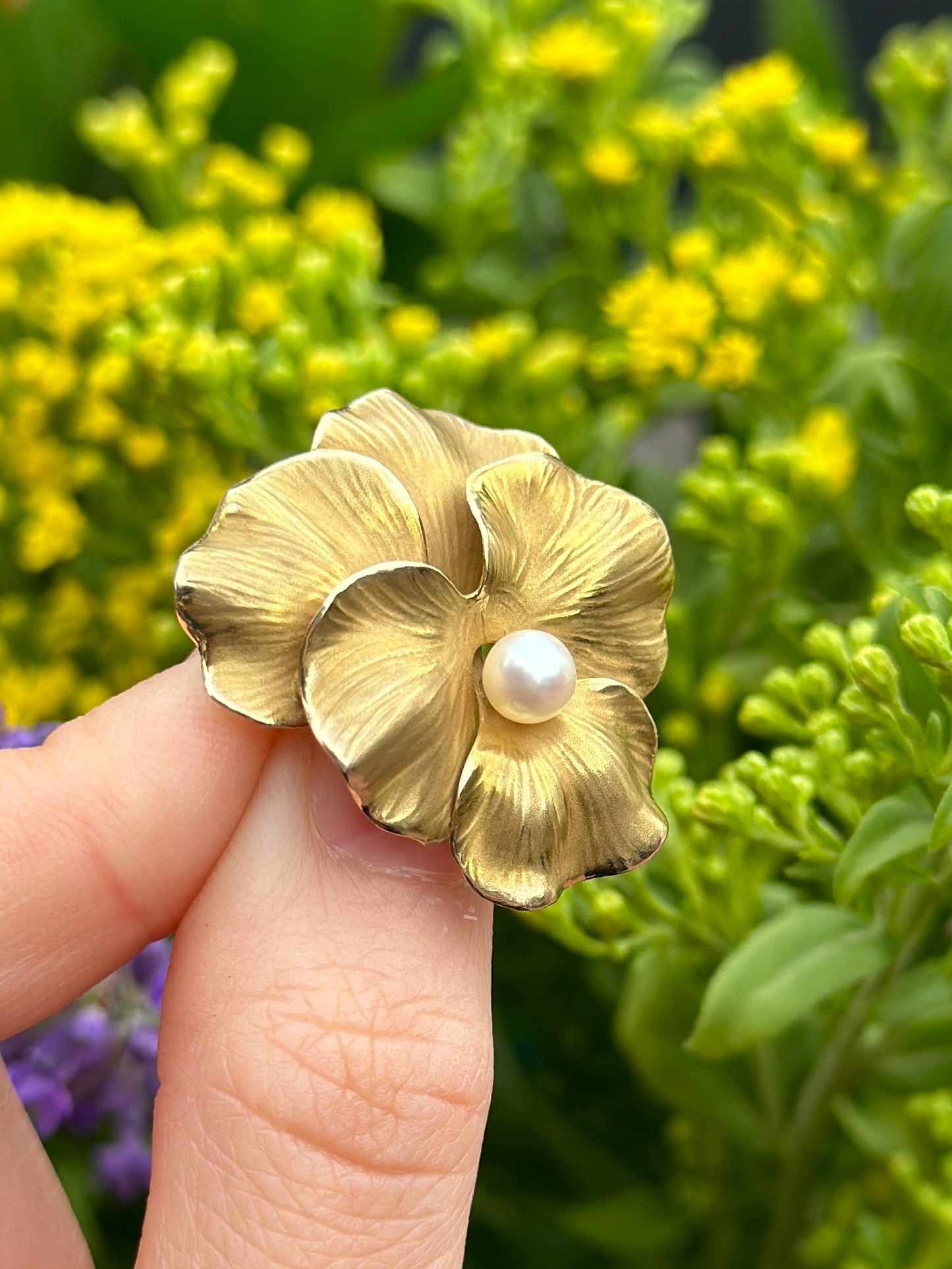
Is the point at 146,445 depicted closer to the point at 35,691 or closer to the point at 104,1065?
the point at 35,691

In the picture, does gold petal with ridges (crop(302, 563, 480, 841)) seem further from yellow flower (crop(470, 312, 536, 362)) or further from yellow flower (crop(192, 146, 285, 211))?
yellow flower (crop(192, 146, 285, 211))

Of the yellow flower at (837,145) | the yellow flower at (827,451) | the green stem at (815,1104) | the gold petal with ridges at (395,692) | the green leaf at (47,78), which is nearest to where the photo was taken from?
the gold petal with ridges at (395,692)

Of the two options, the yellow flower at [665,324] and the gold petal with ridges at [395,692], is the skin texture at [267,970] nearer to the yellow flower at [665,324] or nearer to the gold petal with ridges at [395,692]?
the gold petal with ridges at [395,692]

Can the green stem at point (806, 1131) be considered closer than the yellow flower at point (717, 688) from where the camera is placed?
Yes

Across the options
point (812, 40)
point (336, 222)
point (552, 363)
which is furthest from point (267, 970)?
point (812, 40)

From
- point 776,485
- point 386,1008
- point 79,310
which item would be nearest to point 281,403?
point 79,310

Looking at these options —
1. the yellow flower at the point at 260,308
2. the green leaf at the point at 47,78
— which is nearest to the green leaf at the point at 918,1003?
the yellow flower at the point at 260,308

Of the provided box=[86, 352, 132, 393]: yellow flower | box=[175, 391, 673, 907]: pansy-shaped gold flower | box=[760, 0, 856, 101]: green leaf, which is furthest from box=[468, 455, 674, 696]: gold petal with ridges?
box=[760, 0, 856, 101]: green leaf
